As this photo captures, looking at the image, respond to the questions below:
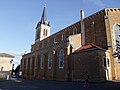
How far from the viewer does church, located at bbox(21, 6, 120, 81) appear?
23609 mm

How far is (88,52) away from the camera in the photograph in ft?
81.6

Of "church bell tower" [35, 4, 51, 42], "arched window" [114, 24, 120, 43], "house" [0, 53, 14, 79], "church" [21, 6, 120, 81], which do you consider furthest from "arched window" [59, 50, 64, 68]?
"church bell tower" [35, 4, 51, 42]

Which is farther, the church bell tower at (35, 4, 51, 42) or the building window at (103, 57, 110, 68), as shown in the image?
the church bell tower at (35, 4, 51, 42)

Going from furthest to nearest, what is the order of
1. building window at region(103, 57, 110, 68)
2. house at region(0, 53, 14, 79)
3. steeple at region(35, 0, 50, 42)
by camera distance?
steeple at region(35, 0, 50, 42) → house at region(0, 53, 14, 79) → building window at region(103, 57, 110, 68)

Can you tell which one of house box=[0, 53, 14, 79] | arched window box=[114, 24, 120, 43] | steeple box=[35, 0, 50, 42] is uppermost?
steeple box=[35, 0, 50, 42]

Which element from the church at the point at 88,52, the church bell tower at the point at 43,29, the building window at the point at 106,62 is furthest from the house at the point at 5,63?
the building window at the point at 106,62

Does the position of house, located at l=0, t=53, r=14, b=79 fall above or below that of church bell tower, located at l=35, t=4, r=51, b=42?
below

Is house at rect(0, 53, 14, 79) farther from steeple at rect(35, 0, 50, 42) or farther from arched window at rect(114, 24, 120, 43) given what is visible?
arched window at rect(114, 24, 120, 43)

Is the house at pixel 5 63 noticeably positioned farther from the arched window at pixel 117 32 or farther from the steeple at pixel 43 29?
the arched window at pixel 117 32

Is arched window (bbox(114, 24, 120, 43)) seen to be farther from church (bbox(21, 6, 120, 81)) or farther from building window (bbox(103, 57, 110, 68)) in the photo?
building window (bbox(103, 57, 110, 68))

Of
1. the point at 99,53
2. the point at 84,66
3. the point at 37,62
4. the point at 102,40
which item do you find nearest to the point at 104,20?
the point at 102,40

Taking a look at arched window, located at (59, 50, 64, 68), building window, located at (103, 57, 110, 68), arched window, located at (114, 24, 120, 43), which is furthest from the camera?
arched window, located at (59, 50, 64, 68)

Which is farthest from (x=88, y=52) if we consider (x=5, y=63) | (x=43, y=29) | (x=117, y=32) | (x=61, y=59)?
(x=43, y=29)

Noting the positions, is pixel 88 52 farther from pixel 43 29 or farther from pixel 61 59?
pixel 43 29
